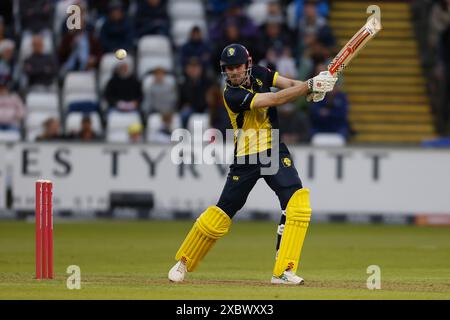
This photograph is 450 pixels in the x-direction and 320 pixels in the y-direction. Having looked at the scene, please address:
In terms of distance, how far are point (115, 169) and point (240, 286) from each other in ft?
31.3

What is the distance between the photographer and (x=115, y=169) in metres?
20.9

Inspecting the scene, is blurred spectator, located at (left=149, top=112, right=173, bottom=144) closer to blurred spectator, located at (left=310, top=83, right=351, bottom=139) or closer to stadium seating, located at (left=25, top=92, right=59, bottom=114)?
stadium seating, located at (left=25, top=92, right=59, bottom=114)

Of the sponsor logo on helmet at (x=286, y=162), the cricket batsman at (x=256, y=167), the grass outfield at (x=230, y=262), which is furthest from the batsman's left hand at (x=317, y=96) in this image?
the grass outfield at (x=230, y=262)

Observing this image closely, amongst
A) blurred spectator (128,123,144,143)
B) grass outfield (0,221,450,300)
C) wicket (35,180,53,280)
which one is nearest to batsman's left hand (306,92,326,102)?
grass outfield (0,221,450,300)

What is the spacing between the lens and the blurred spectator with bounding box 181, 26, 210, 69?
75.8ft

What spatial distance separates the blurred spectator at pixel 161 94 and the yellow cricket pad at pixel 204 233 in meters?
10.5

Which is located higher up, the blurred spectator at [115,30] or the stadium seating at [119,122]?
the blurred spectator at [115,30]

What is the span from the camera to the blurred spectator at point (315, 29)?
2372 cm

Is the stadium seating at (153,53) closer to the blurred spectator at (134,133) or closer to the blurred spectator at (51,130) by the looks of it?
the blurred spectator at (134,133)

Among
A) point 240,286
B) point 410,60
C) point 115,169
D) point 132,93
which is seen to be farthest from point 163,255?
point 410,60

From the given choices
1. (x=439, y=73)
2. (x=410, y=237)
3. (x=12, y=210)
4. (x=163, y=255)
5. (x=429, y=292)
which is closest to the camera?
(x=429, y=292)

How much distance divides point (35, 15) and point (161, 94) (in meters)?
3.06

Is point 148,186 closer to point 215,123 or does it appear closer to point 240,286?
point 215,123

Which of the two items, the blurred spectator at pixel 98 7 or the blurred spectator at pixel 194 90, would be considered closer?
the blurred spectator at pixel 194 90
